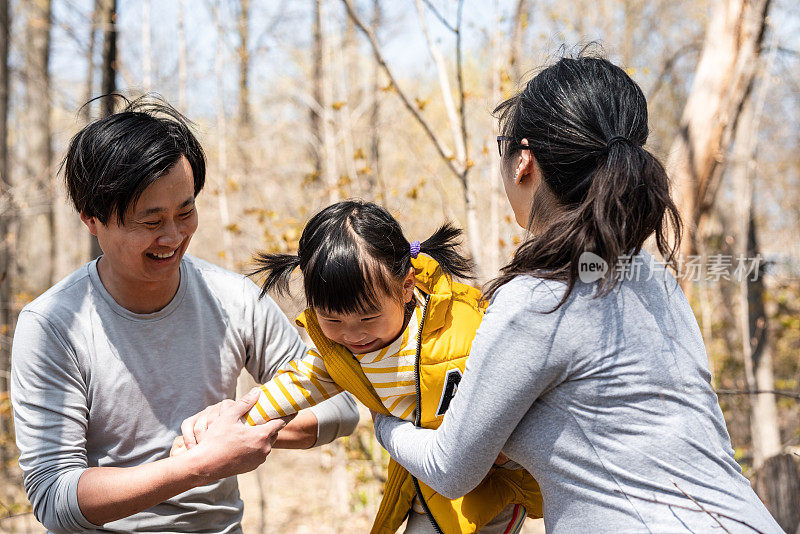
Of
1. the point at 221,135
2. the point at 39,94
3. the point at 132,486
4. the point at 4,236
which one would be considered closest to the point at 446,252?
the point at 132,486

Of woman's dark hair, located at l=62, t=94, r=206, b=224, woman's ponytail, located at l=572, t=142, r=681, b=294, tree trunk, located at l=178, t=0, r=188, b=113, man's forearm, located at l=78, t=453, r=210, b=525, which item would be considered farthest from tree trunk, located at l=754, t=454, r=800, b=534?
tree trunk, located at l=178, t=0, r=188, b=113

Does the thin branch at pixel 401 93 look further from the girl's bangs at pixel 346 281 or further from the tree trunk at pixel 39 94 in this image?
the tree trunk at pixel 39 94

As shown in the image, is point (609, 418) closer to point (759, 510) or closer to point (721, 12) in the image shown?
point (759, 510)

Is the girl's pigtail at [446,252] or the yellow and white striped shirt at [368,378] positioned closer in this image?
the yellow and white striped shirt at [368,378]

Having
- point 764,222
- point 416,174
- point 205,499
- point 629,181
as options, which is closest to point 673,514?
point 629,181

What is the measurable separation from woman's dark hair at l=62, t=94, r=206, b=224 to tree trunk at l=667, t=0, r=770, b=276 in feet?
9.25

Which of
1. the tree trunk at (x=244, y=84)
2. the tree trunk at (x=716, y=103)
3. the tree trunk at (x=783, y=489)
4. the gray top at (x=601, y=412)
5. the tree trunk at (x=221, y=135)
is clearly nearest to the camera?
the gray top at (x=601, y=412)

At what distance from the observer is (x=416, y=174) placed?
6.07m

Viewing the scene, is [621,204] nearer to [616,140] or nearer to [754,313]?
[616,140]

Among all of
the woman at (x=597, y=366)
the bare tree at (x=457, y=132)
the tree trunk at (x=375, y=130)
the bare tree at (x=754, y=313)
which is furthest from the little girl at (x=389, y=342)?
the bare tree at (x=754, y=313)

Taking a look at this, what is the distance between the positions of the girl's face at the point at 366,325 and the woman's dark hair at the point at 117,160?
1.85 ft

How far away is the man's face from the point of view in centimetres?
181

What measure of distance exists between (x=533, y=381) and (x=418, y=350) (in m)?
0.50

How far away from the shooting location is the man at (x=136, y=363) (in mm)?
1705
